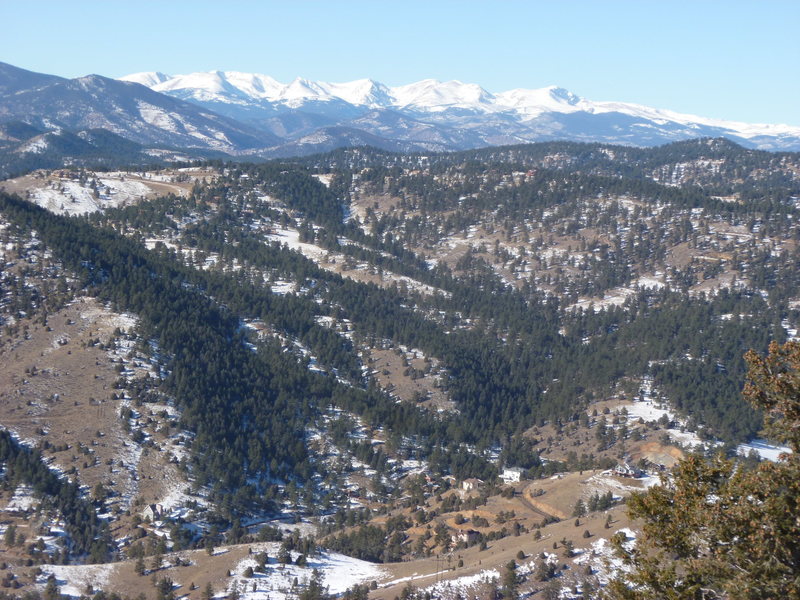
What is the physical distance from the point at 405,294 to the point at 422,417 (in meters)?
64.9

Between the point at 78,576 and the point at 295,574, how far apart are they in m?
19.3

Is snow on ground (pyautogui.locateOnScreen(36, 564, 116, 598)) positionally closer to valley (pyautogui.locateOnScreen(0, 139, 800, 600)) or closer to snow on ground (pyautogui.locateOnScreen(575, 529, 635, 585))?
valley (pyautogui.locateOnScreen(0, 139, 800, 600))

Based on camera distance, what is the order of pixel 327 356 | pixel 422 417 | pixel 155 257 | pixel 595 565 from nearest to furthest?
pixel 595 565, pixel 422 417, pixel 327 356, pixel 155 257

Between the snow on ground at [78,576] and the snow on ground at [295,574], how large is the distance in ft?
39.1

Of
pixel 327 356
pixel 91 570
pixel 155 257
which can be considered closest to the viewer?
pixel 91 570

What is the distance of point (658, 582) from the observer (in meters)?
22.9

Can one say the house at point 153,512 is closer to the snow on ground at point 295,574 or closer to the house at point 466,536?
the snow on ground at point 295,574

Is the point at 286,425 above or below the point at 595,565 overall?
below

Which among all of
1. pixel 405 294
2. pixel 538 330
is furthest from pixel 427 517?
pixel 405 294

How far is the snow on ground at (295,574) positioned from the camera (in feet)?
203

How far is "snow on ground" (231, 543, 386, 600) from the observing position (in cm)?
6199

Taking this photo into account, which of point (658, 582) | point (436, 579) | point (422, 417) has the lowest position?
point (422, 417)

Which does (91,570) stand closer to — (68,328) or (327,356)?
(68,328)

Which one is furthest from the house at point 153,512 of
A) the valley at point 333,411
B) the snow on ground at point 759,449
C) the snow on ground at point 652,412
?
the snow on ground at point 759,449
